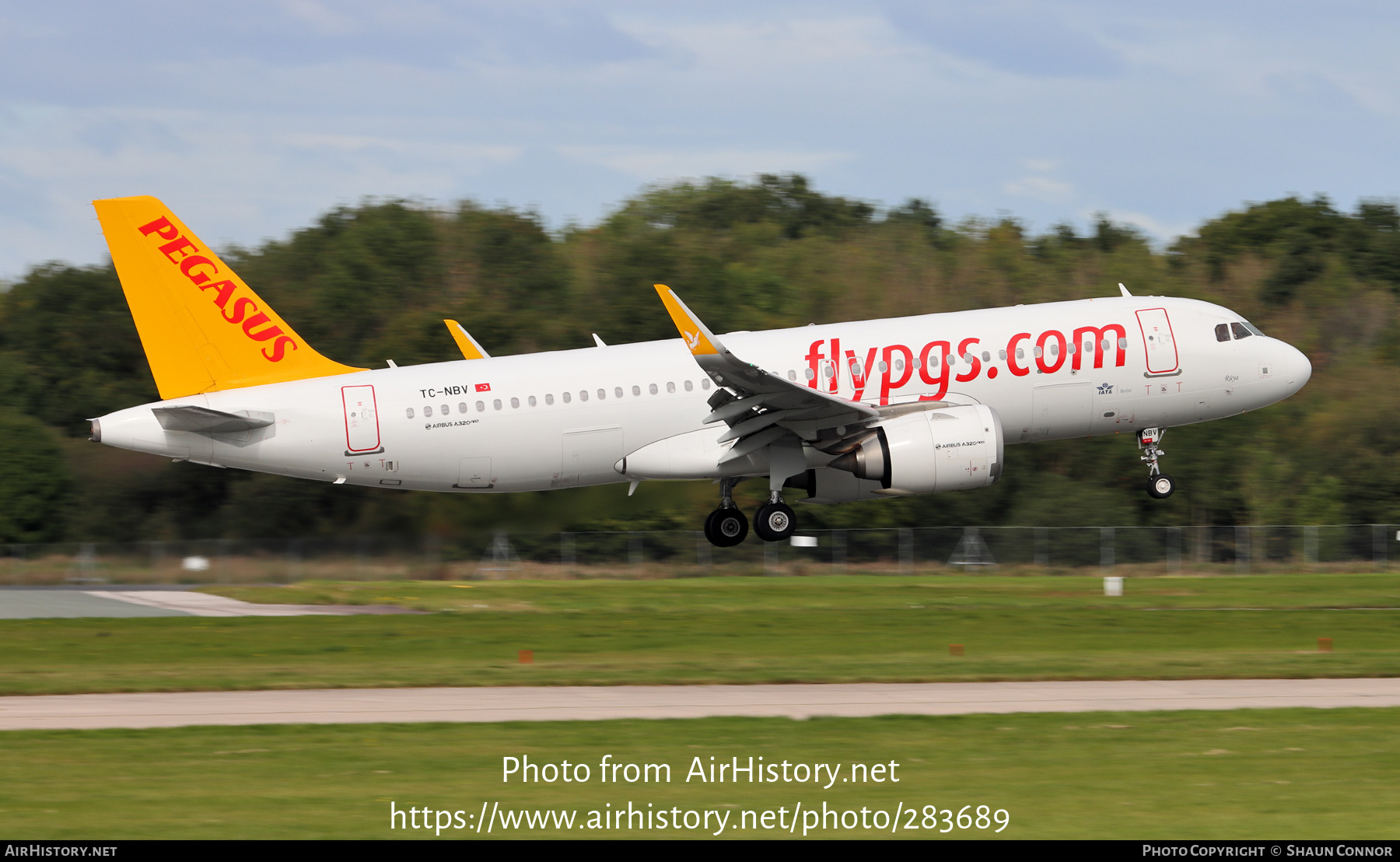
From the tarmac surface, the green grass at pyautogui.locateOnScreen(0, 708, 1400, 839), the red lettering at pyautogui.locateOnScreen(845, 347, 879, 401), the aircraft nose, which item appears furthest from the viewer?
the tarmac surface

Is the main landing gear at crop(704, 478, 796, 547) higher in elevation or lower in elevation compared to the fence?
higher

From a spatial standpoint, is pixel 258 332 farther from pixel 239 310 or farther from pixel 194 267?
pixel 194 267

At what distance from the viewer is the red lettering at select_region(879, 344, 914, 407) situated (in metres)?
31.3

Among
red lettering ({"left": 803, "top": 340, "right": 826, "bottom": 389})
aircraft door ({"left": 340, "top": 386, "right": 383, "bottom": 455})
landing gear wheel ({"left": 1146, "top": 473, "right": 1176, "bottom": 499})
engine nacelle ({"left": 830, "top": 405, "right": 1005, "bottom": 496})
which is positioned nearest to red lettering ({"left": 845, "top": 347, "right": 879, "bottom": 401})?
red lettering ({"left": 803, "top": 340, "right": 826, "bottom": 389})

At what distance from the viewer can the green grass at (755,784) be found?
14273 millimetres

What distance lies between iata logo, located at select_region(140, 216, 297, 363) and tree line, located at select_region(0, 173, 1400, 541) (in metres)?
5.73

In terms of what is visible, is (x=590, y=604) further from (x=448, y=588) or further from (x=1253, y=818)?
(x=1253, y=818)

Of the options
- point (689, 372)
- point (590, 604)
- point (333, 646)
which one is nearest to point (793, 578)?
point (590, 604)

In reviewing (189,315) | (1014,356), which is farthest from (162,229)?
(1014,356)

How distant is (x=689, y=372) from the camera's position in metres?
31.8

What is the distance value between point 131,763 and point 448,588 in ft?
77.1

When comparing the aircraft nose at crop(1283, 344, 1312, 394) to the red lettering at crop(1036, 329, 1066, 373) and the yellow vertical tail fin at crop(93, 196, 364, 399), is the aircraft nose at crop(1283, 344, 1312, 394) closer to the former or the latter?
the red lettering at crop(1036, 329, 1066, 373)

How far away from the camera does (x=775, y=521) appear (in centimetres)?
3216

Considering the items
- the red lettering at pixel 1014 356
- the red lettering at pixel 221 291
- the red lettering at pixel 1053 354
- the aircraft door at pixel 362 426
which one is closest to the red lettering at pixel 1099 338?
the red lettering at pixel 1053 354
